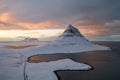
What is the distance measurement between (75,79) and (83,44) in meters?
58.6

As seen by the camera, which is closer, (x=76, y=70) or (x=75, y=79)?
(x=75, y=79)

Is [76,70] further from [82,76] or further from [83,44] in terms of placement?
[83,44]

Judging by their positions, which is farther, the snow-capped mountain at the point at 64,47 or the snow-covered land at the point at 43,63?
the snow-capped mountain at the point at 64,47

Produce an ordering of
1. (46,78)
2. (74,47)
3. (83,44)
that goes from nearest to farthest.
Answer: (46,78) < (74,47) < (83,44)

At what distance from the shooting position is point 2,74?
1158 inches

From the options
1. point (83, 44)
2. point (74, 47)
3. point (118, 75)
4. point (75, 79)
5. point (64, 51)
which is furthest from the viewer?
point (83, 44)

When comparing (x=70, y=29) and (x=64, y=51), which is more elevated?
(x=70, y=29)

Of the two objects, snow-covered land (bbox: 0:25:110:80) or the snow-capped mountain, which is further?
the snow-capped mountain

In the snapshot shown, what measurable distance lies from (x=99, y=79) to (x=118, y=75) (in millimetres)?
4633

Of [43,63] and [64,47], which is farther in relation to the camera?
[64,47]

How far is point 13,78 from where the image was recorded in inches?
1051

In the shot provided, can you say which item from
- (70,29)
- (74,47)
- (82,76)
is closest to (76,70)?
(82,76)

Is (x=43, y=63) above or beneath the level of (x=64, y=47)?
beneath

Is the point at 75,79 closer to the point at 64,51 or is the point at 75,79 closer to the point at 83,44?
the point at 64,51
